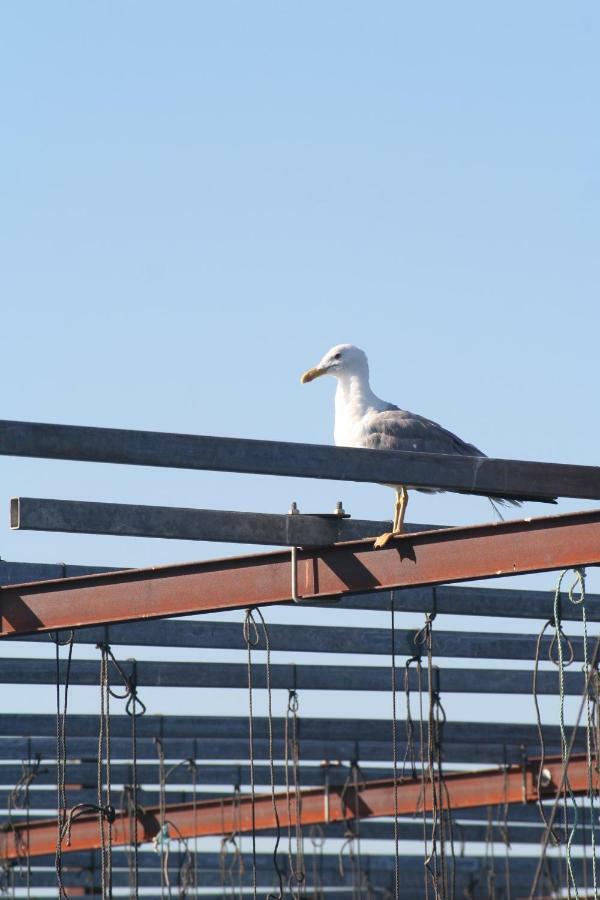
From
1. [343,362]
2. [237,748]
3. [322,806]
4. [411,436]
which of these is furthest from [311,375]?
[322,806]

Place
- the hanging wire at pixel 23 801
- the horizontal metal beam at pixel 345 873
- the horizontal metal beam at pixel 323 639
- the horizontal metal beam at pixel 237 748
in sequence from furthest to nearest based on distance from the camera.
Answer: the horizontal metal beam at pixel 345 873 → the hanging wire at pixel 23 801 → the horizontal metal beam at pixel 237 748 → the horizontal metal beam at pixel 323 639

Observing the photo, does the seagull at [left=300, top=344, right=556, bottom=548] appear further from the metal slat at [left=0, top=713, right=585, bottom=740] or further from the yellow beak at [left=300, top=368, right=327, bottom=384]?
the metal slat at [left=0, top=713, right=585, bottom=740]

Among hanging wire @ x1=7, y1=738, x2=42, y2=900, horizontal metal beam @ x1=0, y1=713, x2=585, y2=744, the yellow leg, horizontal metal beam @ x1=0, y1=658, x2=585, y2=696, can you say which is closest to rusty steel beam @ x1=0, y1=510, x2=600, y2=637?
the yellow leg

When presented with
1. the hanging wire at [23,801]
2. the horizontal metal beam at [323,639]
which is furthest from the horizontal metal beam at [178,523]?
the hanging wire at [23,801]

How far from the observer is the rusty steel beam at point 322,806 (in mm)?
19172

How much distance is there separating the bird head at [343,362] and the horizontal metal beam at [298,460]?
9.76 ft

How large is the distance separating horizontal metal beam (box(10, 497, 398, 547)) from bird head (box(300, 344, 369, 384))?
2356 millimetres

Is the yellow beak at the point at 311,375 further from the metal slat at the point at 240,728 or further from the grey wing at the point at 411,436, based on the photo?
the metal slat at the point at 240,728

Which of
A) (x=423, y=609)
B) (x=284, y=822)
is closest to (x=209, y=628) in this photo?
(x=423, y=609)

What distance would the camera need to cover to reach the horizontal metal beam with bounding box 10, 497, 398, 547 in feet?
32.9

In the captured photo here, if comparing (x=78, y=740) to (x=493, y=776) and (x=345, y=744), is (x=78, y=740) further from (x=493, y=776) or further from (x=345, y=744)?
(x=493, y=776)

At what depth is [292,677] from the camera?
55.4 feet

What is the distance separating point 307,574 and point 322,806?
9.91m

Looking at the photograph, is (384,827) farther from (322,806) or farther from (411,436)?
(411,436)
